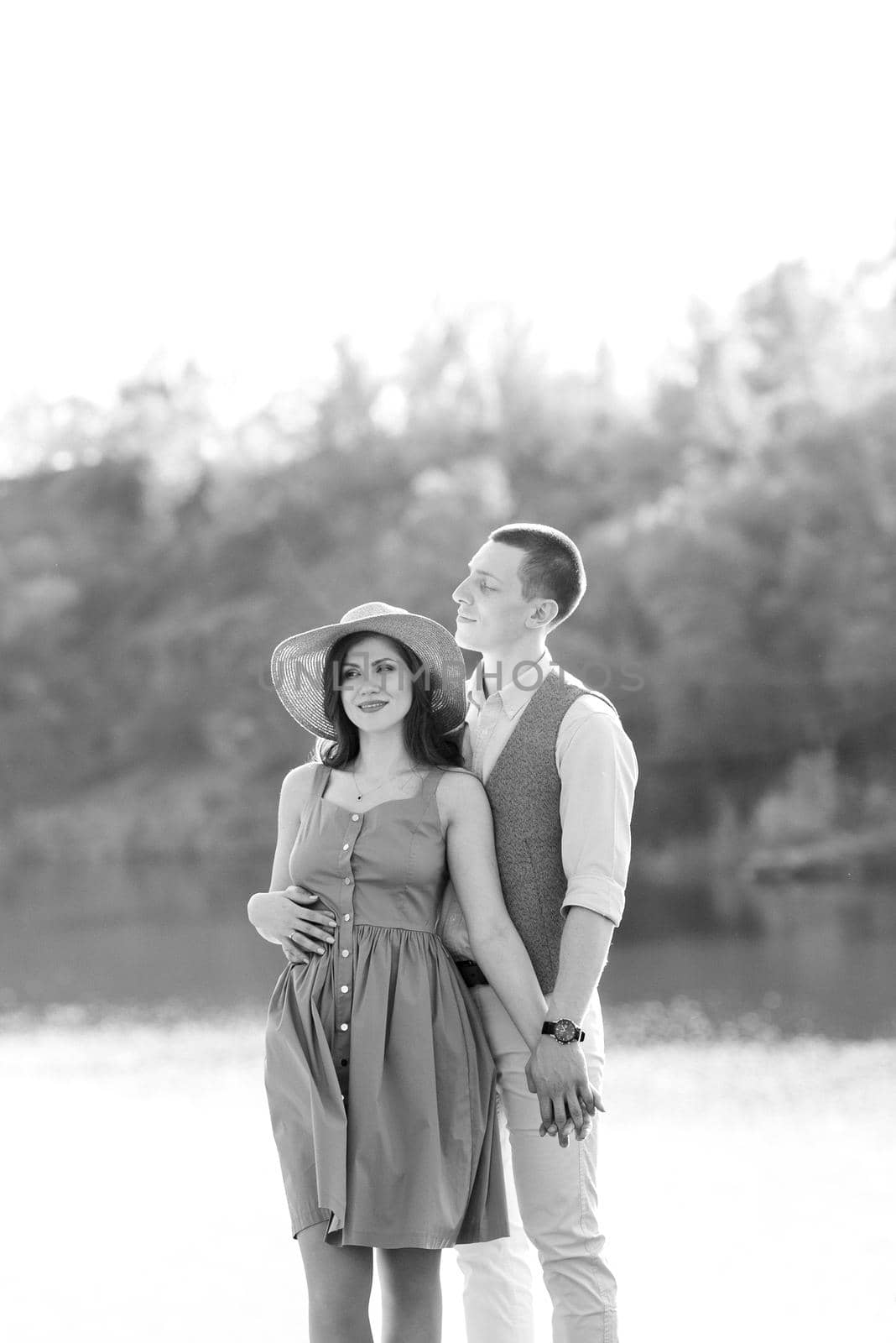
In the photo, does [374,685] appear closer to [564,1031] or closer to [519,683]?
[519,683]

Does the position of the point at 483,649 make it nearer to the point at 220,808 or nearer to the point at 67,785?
the point at 220,808

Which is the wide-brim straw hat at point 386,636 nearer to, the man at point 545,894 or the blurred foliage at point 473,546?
the man at point 545,894

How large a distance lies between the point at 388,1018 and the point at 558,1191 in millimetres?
321

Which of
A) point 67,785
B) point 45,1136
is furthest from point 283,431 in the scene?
point 45,1136

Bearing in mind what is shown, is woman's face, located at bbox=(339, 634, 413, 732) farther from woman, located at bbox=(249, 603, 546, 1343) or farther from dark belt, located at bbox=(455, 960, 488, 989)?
dark belt, located at bbox=(455, 960, 488, 989)

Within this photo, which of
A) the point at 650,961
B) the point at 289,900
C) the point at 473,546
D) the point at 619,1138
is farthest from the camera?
the point at 473,546

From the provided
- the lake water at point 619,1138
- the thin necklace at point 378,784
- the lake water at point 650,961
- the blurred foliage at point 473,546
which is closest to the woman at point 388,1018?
the thin necklace at point 378,784

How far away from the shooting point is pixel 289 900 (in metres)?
2.15

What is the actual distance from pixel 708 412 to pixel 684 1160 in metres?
20.3

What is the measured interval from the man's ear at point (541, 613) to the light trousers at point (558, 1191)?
519 millimetres

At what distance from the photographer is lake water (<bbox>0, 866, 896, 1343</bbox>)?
423 centimetres

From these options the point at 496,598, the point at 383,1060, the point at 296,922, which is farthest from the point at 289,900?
the point at 496,598

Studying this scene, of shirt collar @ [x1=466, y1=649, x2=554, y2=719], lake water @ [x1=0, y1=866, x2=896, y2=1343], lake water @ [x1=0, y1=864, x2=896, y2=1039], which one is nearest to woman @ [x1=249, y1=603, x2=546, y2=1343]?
shirt collar @ [x1=466, y1=649, x2=554, y2=719]

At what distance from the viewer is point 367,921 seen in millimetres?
2117
